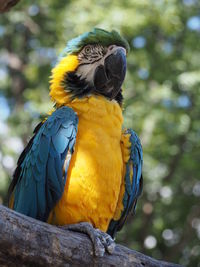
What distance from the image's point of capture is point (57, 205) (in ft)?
10.3

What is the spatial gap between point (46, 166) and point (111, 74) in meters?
0.93

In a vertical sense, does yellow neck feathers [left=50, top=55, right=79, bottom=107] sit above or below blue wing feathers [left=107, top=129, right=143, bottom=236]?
above

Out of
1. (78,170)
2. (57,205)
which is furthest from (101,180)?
(57,205)

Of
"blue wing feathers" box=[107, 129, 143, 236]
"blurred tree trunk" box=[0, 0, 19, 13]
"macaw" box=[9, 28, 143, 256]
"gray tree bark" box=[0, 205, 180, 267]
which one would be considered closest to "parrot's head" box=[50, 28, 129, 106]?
"macaw" box=[9, 28, 143, 256]

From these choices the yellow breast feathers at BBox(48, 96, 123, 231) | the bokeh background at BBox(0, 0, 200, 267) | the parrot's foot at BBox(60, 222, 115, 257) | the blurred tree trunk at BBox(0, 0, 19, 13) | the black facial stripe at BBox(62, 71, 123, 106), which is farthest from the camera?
the bokeh background at BBox(0, 0, 200, 267)

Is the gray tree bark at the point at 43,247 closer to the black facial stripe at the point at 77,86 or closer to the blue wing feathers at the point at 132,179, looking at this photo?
the blue wing feathers at the point at 132,179

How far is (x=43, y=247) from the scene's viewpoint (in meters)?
2.43

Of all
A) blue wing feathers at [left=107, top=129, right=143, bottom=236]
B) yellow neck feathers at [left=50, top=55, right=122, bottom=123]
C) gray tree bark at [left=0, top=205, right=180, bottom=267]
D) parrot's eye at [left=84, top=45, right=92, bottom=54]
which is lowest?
gray tree bark at [left=0, top=205, right=180, bottom=267]

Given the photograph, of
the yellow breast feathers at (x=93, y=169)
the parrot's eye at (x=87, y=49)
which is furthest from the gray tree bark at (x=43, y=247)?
the parrot's eye at (x=87, y=49)

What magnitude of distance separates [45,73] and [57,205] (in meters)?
7.80

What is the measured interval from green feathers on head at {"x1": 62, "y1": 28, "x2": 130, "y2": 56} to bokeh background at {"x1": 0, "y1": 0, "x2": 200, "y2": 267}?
4.47 metres

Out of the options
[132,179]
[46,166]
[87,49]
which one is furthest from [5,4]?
[132,179]

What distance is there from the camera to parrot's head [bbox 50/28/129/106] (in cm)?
345

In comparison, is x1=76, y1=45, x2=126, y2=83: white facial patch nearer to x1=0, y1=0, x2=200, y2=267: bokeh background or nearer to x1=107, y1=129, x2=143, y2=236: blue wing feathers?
x1=107, y1=129, x2=143, y2=236: blue wing feathers
